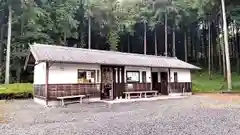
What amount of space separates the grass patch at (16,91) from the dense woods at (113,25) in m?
6.04

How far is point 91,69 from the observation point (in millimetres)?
15484

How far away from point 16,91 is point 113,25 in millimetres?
16179

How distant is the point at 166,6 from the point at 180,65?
10726 millimetres

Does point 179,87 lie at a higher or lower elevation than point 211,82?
lower

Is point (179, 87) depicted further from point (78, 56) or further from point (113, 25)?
point (113, 25)

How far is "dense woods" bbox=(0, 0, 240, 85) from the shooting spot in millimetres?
23922

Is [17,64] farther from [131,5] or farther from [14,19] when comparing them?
[131,5]

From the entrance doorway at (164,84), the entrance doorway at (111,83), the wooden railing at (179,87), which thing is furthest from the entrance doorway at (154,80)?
the entrance doorway at (111,83)

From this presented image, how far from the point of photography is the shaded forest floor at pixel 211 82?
22.3m

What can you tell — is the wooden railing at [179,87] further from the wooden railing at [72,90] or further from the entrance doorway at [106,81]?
the wooden railing at [72,90]

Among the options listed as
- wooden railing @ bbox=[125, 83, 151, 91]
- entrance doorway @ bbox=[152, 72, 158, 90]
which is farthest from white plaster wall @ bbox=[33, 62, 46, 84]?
entrance doorway @ bbox=[152, 72, 158, 90]

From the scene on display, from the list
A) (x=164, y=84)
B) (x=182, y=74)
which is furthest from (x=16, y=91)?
(x=182, y=74)

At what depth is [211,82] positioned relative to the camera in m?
25.8

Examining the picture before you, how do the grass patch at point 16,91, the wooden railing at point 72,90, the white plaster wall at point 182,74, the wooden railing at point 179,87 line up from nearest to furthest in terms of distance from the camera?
1. the wooden railing at point 72,90
2. the grass patch at point 16,91
3. the wooden railing at point 179,87
4. the white plaster wall at point 182,74
